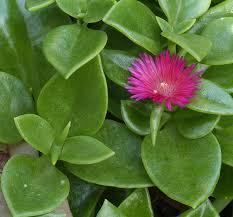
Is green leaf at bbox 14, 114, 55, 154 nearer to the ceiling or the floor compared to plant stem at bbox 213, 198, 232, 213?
nearer to the ceiling

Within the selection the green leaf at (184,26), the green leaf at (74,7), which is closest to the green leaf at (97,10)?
the green leaf at (74,7)

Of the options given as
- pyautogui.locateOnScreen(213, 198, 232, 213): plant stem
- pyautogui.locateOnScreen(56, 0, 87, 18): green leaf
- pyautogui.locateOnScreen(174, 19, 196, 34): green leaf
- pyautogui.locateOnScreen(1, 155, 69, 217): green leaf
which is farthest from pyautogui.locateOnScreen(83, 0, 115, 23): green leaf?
pyautogui.locateOnScreen(213, 198, 232, 213): plant stem

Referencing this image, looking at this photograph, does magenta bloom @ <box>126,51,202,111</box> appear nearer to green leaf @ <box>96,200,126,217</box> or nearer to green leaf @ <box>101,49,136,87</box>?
green leaf @ <box>101,49,136,87</box>

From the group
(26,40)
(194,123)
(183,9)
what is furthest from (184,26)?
(26,40)

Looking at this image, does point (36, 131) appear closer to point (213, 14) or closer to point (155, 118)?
point (155, 118)

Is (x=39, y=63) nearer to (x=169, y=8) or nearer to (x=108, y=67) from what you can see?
(x=108, y=67)

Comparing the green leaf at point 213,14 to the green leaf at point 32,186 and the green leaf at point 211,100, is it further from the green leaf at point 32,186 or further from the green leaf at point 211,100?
the green leaf at point 32,186

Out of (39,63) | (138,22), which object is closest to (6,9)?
(39,63)
